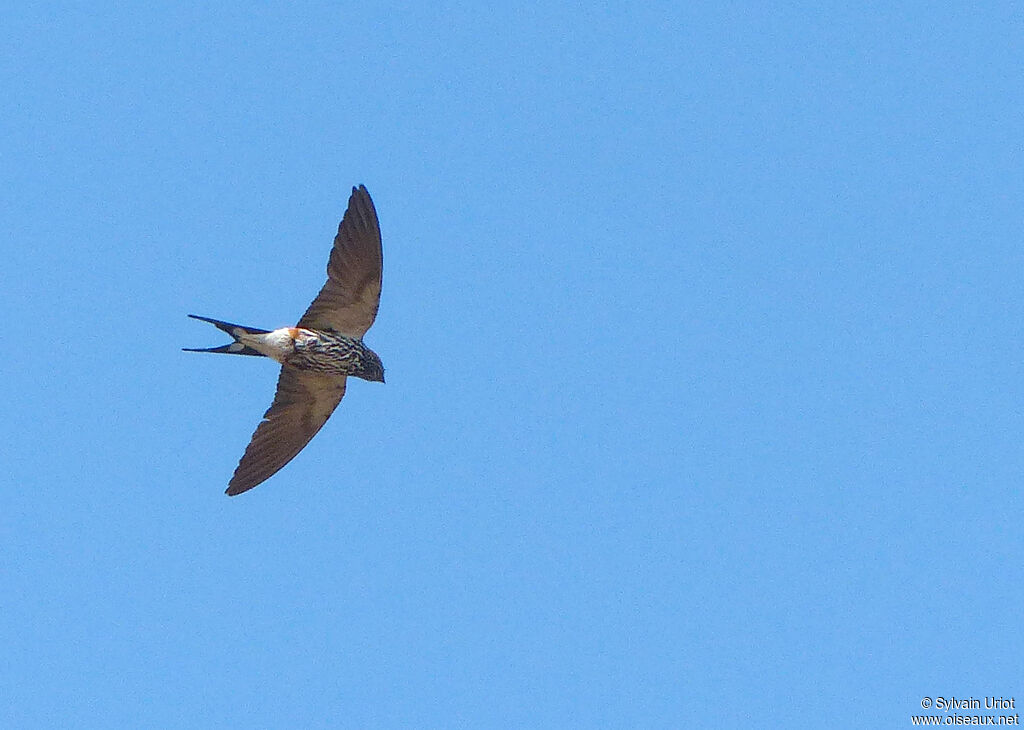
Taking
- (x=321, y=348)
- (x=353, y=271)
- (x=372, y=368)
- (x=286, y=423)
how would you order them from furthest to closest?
(x=286, y=423), (x=372, y=368), (x=321, y=348), (x=353, y=271)

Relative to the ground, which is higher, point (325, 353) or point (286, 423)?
point (325, 353)

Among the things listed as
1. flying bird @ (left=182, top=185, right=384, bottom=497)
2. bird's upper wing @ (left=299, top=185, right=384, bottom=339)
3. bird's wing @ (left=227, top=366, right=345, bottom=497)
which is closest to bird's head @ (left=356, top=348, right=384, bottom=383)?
flying bird @ (left=182, top=185, right=384, bottom=497)

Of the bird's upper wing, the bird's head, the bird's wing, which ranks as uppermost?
the bird's upper wing

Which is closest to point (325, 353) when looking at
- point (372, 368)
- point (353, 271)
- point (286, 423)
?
point (372, 368)

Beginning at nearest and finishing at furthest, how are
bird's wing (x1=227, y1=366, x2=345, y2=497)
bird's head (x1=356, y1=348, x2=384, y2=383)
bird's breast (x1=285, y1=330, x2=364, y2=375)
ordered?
bird's breast (x1=285, y1=330, x2=364, y2=375), bird's head (x1=356, y1=348, x2=384, y2=383), bird's wing (x1=227, y1=366, x2=345, y2=497)

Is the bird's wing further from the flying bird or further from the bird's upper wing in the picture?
the bird's upper wing

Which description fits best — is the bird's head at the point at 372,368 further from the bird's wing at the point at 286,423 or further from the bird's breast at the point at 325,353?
the bird's wing at the point at 286,423

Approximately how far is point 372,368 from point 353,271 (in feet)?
4.43

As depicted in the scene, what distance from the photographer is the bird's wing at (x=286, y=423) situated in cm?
1656

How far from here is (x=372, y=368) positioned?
645 inches

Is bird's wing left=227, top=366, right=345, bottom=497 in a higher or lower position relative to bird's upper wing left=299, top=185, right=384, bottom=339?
lower

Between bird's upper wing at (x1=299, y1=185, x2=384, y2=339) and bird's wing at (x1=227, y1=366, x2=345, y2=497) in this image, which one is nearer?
bird's upper wing at (x1=299, y1=185, x2=384, y2=339)

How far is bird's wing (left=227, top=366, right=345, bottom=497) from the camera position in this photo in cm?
1656

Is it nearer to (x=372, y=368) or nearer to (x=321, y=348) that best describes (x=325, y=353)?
(x=321, y=348)
